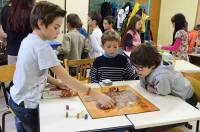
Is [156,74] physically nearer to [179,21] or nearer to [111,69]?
[111,69]

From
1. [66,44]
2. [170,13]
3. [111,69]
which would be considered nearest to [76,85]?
[111,69]

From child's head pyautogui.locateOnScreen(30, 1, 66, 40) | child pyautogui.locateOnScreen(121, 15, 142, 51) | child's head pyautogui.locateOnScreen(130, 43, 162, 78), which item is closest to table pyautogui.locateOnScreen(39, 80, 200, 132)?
child's head pyautogui.locateOnScreen(130, 43, 162, 78)

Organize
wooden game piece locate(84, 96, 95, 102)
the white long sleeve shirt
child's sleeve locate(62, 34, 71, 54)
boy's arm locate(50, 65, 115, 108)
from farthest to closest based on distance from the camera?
the white long sleeve shirt
child's sleeve locate(62, 34, 71, 54)
wooden game piece locate(84, 96, 95, 102)
boy's arm locate(50, 65, 115, 108)

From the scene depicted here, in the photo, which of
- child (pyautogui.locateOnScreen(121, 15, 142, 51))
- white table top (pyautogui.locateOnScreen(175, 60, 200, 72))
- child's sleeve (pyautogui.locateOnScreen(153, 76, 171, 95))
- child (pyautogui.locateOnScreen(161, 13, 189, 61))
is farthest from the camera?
child (pyautogui.locateOnScreen(161, 13, 189, 61))

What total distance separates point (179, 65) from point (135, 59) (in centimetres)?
148

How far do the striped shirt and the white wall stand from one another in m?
4.52

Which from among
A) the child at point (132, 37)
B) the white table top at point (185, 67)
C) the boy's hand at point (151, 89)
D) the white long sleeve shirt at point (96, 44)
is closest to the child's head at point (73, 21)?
the white long sleeve shirt at point (96, 44)

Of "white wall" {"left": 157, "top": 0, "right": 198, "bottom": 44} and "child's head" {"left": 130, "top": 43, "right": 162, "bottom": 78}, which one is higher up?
"white wall" {"left": 157, "top": 0, "right": 198, "bottom": 44}

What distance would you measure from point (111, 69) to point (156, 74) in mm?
562

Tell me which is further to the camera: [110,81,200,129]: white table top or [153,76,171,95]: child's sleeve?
[153,76,171,95]: child's sleeve

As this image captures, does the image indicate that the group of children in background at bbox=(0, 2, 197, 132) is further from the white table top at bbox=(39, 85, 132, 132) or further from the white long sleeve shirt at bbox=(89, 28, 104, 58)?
the white long sleeve shirt at bbox=(89, 28, 104, 58)

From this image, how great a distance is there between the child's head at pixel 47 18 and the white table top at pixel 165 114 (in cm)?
69

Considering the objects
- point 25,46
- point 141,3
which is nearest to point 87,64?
point 25,46

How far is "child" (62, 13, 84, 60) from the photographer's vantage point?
3420 mm
